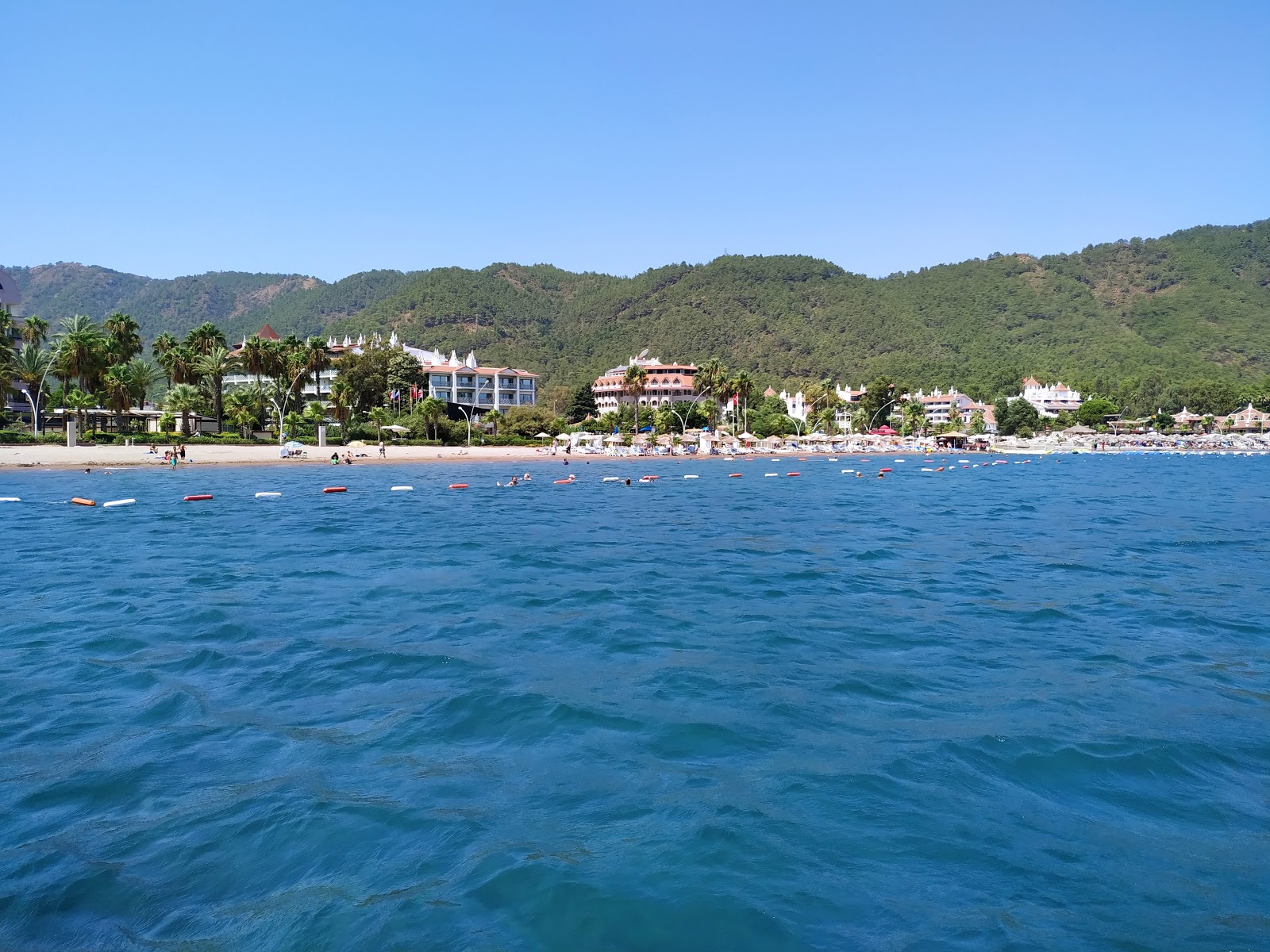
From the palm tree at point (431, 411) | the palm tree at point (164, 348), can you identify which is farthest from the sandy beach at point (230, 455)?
the palm tree at point (164, 348)

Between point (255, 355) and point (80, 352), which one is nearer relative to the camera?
point (80, 352)

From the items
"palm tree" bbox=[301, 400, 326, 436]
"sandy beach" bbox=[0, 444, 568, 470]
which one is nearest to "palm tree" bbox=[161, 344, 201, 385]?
"sandy beach" bbox=[0, 444, 568, 470]

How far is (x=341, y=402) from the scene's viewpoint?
8344cm

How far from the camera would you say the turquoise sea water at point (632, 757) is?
587 cm

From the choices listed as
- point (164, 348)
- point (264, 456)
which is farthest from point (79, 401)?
point (264, 456)

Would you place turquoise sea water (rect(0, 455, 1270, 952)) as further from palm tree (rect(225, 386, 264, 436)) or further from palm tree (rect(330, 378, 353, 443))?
palm tree (rect(330, 378, 353, 443))

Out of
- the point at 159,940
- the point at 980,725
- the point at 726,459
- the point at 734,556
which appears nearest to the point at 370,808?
the point at 159,940

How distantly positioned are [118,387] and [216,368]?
9.17 meters

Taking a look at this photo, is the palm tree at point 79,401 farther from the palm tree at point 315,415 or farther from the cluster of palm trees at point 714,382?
the cluster of palm trees at point 714,382

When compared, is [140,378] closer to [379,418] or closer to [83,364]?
[83,364]

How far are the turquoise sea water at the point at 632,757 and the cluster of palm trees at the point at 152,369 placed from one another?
56.9 metres

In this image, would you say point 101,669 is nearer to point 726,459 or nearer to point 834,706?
point 834,706

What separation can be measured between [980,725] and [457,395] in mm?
112654

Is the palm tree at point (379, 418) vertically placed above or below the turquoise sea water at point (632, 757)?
above
